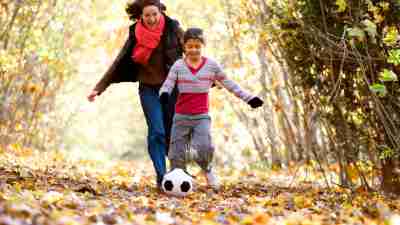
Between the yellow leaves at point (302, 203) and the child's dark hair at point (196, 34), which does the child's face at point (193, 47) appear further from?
the yellow leaves at point (302, 203)

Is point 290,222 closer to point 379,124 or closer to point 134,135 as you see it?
point 379,124

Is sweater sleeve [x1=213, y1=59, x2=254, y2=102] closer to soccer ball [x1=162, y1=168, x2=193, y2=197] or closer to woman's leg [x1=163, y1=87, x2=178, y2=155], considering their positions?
woman's leg [x1=163, y1=87, x2=178, y2=155]

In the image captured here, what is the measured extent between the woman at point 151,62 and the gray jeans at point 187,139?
0.73ft

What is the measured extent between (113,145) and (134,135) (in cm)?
783

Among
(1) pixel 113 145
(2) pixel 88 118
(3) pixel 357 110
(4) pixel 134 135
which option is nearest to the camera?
(3) pixel 357 110

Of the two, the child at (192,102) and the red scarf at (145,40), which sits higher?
the red scarf at (145,40)

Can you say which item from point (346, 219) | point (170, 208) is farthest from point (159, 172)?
point (346, 219)

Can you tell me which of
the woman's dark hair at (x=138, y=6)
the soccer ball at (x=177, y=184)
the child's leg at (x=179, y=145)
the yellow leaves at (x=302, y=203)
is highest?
the woman's dark hair at (x=138, y=6)

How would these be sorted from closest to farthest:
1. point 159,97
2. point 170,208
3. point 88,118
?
point 170,208
point 159,97
point 88,118

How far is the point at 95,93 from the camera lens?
24.8 feet

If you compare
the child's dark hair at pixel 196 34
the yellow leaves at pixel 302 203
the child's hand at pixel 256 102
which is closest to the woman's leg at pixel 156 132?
the child's dark hair at pixel 196 34

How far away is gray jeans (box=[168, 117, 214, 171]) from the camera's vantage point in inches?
279

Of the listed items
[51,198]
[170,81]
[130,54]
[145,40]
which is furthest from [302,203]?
[130,54]

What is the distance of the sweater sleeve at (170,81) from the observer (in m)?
6.94
